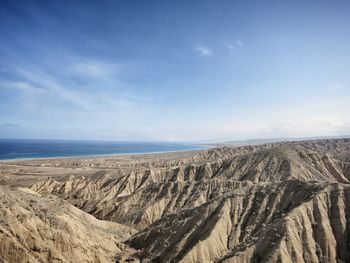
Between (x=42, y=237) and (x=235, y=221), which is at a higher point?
(x=42, y=237)

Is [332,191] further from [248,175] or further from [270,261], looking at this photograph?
[248,175]

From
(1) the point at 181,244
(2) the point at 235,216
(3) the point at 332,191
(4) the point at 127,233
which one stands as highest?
(3) the point at 332,191

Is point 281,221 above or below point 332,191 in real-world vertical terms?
below

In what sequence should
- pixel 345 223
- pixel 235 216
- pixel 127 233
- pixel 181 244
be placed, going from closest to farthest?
1. pixel 345 223
2. pixel 181 244
3. pixel 235 216
4. pixel 127 233

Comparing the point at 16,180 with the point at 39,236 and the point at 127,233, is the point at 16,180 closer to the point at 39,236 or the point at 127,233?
the point at 127,233

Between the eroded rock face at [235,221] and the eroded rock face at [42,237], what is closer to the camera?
the eroded rock face at [42,237]

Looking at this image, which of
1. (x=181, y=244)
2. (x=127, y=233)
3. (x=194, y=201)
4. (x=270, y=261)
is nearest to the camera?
(x=270, y=261)

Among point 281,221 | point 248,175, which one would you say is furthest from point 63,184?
point 281,221

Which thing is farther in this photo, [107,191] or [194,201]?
[107,191]

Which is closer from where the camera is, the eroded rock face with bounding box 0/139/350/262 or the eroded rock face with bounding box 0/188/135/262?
the eroded rock face with bounding box 0/188/135/262

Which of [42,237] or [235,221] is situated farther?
[235,221]
